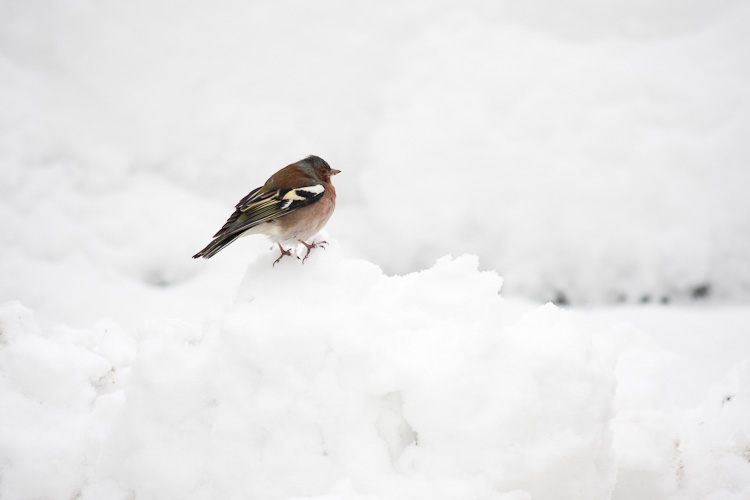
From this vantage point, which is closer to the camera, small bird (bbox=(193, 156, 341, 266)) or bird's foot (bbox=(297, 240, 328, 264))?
small bird (bbox=(193, 156, 341, 266))

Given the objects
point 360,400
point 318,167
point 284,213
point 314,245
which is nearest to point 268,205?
point 284,213

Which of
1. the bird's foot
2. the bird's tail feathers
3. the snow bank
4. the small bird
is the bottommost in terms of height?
the snow bank

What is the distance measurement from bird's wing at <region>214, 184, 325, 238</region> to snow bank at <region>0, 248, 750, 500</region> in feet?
0.99

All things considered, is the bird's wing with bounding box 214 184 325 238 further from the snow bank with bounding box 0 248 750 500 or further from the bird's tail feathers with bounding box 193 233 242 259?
the snow bank with bounding box 0 248 750 500

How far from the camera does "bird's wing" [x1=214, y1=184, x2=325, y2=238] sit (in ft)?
11.9

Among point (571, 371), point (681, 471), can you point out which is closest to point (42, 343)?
point (571, 371)

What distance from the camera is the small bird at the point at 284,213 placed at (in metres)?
3.63

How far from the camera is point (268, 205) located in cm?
375

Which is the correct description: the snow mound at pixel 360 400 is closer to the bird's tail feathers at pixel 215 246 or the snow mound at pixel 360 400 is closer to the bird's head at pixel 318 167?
the bird's tail feathers at pixel 215 246

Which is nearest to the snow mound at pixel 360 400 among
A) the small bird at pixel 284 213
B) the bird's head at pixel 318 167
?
the small bird at pixel 284 213

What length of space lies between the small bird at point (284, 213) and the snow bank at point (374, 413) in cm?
21

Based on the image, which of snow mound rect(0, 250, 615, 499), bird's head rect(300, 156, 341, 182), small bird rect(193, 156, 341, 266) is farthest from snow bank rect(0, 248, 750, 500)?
bird's head rect(300, 156, 341, 182)

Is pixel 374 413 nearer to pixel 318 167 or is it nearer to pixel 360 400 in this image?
pixel 360 400

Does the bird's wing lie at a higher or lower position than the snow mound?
higher
